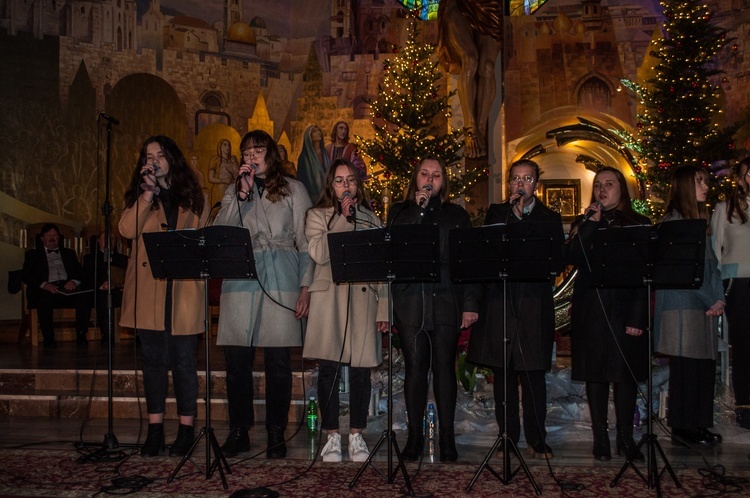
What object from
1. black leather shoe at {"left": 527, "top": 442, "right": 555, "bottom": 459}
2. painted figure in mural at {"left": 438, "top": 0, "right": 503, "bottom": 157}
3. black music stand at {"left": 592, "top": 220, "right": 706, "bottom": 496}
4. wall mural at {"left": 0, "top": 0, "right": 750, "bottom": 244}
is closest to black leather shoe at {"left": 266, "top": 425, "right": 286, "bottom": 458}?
black leather shoe at {"left": 527, "top": 442, "right": 555, "bottom": 459}

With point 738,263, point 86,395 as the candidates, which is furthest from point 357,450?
point 86,395

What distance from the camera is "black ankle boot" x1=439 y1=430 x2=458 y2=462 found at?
4.91 m

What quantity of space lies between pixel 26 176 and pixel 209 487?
34.2 feet

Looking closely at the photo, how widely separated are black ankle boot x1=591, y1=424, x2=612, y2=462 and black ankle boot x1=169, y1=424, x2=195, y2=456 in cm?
268

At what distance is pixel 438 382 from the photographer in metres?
4.86

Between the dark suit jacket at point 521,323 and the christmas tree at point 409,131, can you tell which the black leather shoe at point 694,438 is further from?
the christmas tree at point 409,131

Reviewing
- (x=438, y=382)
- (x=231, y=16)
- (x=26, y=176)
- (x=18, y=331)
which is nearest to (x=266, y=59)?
(x=231, y=16)

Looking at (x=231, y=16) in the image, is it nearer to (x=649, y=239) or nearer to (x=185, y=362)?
(x=185, y=362)

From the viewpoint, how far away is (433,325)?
4863 mm

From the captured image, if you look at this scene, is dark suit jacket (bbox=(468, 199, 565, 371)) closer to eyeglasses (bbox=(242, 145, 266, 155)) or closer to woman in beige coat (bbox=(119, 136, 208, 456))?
eyeglasses (bbox=(242, 145, 266, 155))

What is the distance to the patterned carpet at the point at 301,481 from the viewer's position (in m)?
4.20

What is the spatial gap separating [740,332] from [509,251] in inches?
95.6

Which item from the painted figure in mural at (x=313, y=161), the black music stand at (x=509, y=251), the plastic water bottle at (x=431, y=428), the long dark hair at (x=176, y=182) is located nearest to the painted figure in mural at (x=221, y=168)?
the painted figure in mural at (x=313, y=161)

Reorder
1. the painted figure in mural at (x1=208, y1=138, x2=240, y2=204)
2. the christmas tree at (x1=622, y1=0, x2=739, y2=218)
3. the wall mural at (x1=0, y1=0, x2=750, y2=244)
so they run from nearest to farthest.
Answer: the christmas tree at (x1=622, y1=0, x2=739, y2=218) → the wall mural at (x1=0, y1=0, x2=750, y2=244) → the painted figure in mural at (x1=208, y1=138, x2=240, y2=204)
